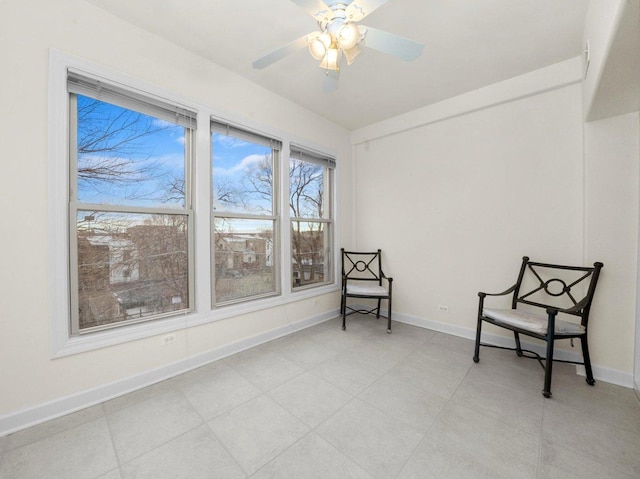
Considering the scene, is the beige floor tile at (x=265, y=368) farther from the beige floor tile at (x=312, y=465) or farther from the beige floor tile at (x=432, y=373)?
the beige floor tile at (x=432, y=373)

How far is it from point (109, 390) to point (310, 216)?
102 inches

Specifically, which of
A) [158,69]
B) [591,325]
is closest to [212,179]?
[158,69]

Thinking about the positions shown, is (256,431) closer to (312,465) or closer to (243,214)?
(312,465)

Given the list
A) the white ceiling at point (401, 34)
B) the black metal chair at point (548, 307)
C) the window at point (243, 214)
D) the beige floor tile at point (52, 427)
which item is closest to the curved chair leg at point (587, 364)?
the black metal chair at point (548, 307)

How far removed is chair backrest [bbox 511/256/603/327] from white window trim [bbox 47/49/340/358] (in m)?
2.71

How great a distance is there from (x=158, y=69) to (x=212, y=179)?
936 mm

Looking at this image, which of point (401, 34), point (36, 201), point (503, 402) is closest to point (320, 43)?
point (401, 34)

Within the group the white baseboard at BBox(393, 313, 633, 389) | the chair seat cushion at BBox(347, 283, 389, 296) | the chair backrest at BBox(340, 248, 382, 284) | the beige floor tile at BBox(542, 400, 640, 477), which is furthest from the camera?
the chair backrest at BBox(340, 248, 382, 284)

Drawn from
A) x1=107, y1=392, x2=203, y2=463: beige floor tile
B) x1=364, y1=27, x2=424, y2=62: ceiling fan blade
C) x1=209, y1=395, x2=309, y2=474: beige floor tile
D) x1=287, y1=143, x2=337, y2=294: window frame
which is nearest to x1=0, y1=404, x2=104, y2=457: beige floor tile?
x1=107, y1=392, x2=203, y2=463: beige floor tile

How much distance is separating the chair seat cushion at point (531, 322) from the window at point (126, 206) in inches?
107

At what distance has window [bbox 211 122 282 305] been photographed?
8.36ft

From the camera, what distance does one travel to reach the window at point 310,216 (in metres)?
3.30

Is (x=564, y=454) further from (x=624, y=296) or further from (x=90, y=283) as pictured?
(x=90, y=283)

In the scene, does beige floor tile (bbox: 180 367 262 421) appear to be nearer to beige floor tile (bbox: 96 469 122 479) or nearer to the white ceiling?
→ beige floor tile (bbox: 96 469 122 479)
